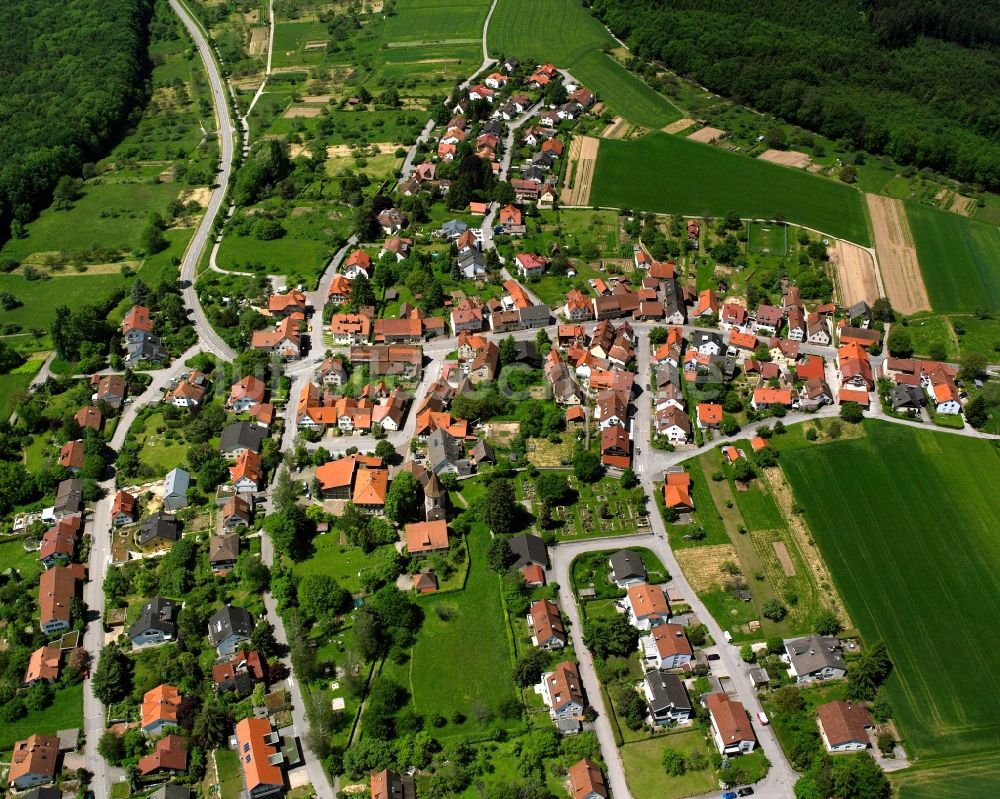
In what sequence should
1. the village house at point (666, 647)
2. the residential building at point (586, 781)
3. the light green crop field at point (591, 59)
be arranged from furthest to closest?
the light green crop field at point (591, 59)
the village house at point (666, 647)
the residential building at point (586, 781)

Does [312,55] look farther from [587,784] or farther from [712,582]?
[587,784]

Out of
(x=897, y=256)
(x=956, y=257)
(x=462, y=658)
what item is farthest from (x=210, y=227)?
(x=956, y=257)

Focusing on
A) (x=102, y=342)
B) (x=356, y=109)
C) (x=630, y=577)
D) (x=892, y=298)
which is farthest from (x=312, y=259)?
(x=892, y=298)

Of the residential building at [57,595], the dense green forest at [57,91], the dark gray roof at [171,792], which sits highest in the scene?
the dense green forest at [57,91]

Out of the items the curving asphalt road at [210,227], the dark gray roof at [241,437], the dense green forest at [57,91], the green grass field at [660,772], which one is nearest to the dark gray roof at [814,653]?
the green grass field at [660,772]

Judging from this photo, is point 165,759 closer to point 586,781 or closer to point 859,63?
point 586,781

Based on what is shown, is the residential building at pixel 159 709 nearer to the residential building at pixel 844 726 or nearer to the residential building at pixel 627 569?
the residential building at pixel 627 569
